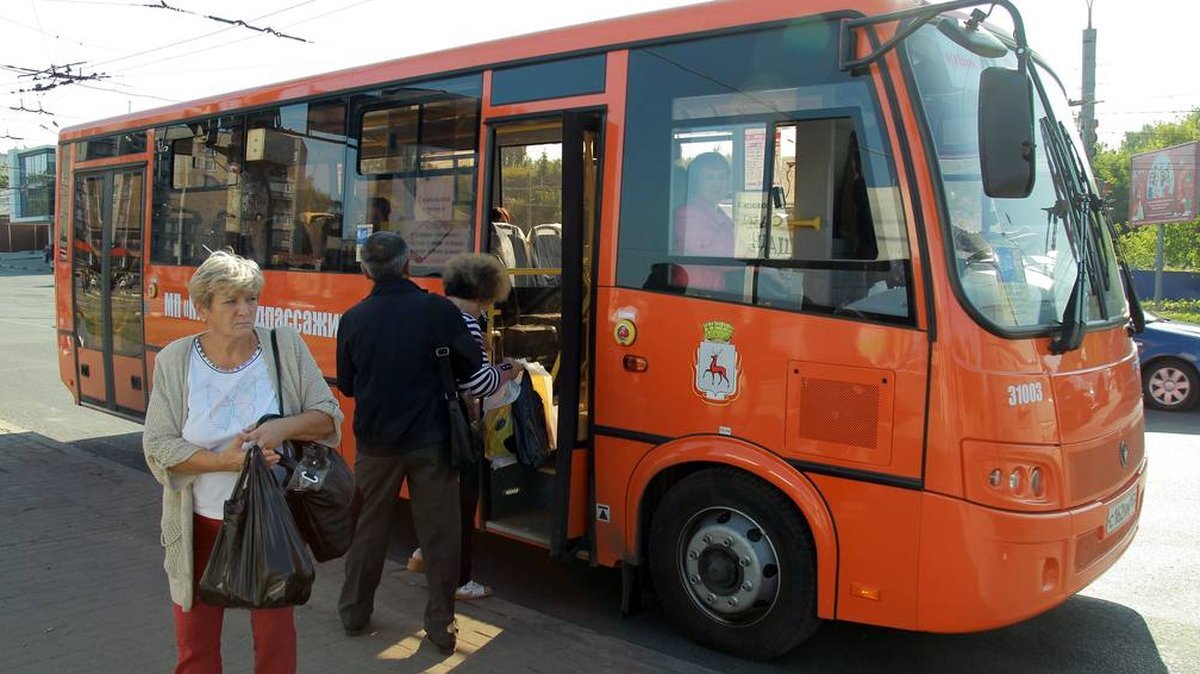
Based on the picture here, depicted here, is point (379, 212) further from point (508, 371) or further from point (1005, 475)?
point (1005, 475)

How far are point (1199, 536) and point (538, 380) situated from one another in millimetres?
4701

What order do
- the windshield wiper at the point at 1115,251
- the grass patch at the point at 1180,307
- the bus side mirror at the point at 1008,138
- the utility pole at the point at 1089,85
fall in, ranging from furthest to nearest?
the grass patch at the point at 1180,307
the utility pole at the point at 1089,85
the windshield wiper at the point at 1115,251
the bus side mirror at the point at 1008,138

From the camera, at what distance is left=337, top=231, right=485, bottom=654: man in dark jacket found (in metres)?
4.23

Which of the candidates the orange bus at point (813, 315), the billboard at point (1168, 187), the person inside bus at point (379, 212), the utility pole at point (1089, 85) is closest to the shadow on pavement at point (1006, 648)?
the orange bus at point (813, 315)

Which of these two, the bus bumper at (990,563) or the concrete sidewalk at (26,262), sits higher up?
the concrete sidewalk at (26,262)

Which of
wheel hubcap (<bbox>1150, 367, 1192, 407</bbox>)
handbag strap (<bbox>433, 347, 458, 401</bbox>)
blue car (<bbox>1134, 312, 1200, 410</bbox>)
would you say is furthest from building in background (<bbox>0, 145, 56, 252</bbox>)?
handbag strap (<bbox>433, 347, 458, 401</bbox>)

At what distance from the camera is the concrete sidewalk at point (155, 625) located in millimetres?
4234

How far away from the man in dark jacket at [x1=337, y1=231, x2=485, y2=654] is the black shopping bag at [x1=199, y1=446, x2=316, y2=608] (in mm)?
1310

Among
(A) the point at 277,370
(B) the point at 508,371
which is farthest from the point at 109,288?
(A) the point at 277,370

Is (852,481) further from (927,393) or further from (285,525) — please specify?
(285,525)

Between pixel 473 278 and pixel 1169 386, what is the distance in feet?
33.7

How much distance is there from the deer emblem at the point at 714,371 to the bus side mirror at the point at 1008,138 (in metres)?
1.37

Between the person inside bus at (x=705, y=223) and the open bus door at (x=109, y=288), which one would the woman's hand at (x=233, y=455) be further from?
the open bus door at (x=109, y=288)

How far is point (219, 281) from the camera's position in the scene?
119 inches
